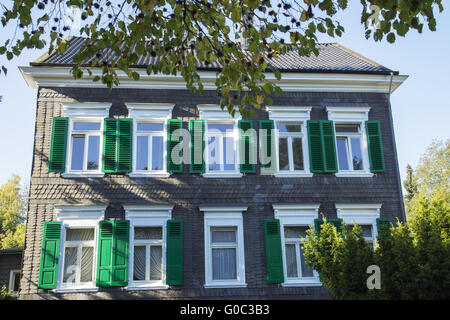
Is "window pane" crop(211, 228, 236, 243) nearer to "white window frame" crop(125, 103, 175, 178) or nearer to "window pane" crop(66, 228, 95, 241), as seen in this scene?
"white window frame" crop(125, 103, 175, 178)

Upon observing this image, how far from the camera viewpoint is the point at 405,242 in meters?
8.00

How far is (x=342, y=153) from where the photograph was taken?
49.6ft

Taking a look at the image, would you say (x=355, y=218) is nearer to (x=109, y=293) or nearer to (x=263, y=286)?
(x=263, y=286)

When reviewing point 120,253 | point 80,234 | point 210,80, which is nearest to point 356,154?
point 210,80

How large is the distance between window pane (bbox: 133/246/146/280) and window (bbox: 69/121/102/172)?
109 inches

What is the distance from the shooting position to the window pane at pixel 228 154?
1448 cm

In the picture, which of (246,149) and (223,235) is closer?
(223,235)

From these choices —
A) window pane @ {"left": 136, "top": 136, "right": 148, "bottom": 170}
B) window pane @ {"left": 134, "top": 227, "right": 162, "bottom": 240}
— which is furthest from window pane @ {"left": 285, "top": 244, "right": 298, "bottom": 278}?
window pane @ {"left": 136, "top": 136, "right": 148, "bottom": 170}

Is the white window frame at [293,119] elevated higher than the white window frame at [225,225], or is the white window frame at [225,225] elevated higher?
the white window frame at [293,119]

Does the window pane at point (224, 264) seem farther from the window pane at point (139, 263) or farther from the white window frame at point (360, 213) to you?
the white window frame at point (360, 213)

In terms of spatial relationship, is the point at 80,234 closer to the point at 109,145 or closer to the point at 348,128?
the point at 109,145

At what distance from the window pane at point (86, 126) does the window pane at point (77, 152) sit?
0.97 ft

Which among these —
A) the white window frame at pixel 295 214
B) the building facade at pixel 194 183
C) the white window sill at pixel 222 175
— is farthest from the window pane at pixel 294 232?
the white window sill at pixel 222 175

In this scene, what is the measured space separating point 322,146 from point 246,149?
8.09 ft
